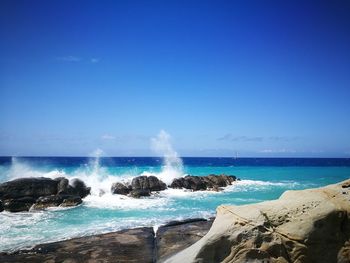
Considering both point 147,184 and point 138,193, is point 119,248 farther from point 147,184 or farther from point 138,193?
point 147,184

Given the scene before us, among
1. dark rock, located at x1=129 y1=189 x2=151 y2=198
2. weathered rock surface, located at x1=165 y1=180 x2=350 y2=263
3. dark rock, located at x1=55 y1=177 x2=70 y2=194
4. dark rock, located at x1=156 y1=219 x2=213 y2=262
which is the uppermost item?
weathered rock surface, located at x1=165 y1=180 x2=350 y2=263

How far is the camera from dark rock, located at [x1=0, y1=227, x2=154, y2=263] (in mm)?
7777

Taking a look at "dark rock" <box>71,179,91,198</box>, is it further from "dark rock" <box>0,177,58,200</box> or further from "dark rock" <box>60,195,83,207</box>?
"dark rock" <box>60,195,83,207</box>

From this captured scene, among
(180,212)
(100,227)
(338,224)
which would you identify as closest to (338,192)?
(338,224)

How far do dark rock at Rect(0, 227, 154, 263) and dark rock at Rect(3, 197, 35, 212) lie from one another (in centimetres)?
1040

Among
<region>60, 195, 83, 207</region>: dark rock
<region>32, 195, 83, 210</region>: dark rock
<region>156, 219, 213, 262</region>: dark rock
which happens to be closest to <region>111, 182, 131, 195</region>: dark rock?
<region>60, 195, 83, 207</region>: dark rock

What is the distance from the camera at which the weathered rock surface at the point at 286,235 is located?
546 cm

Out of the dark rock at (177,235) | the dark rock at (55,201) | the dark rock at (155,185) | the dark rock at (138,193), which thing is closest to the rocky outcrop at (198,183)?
the dark rock at (155,185)

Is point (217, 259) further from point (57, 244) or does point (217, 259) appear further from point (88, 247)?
point (57, 244)

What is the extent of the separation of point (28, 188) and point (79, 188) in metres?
3.82

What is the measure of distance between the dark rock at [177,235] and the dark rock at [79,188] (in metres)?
13.1

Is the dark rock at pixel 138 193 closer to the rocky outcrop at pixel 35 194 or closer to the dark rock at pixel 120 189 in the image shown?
the dark rock at pixel 120 189

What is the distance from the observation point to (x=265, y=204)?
6.17m

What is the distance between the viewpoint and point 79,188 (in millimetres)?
22859
